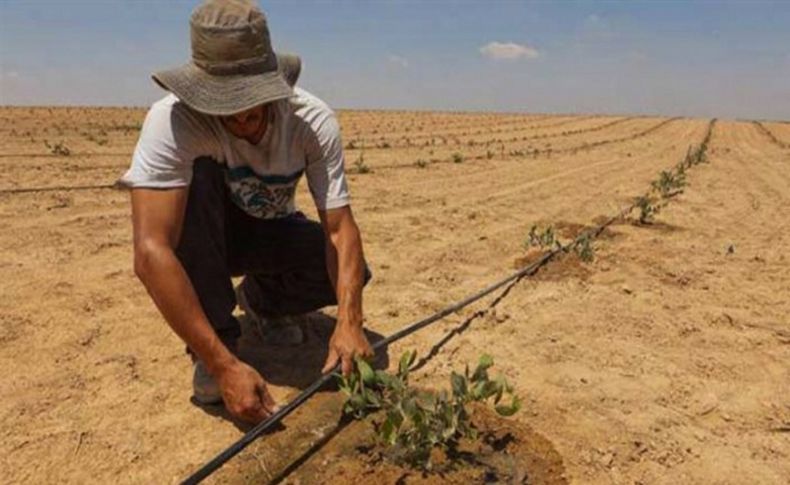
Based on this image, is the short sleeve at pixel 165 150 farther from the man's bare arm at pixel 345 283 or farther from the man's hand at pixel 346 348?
the man's hand at pixel 346 348

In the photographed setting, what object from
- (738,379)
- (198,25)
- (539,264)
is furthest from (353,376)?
(539,264)

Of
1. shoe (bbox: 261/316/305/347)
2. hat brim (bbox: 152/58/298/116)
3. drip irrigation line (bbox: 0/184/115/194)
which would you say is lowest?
shoe (bbox: 261/316/305/347)

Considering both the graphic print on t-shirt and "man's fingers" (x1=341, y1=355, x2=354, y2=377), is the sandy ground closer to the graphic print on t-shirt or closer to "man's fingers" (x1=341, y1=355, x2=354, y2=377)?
"man's fingers" (x1=341, y1=355, x2=354, y2=377)

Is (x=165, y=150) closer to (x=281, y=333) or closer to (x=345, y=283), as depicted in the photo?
(x=345, y=283)

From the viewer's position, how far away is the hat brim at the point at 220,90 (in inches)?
80.4

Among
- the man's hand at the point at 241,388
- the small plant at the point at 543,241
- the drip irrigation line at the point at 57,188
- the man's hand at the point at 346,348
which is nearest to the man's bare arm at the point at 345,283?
the man's hand at the point at 346,348

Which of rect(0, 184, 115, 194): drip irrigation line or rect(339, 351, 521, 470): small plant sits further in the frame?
rect(0, 184, 115, 194): drip irrigation line

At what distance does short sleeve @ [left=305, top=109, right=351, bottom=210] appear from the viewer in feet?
8.10

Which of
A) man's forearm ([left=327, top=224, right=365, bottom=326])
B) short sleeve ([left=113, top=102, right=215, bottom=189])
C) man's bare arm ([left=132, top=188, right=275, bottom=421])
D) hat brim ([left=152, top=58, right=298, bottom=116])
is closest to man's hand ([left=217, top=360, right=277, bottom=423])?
man's bare arm ([left=132, top=188, right=275, bottom=421])

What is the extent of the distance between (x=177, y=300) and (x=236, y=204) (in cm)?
66

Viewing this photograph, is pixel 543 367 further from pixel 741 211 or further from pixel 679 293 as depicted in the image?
pixel 741 211

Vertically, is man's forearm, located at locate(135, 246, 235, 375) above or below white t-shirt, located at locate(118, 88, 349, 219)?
below

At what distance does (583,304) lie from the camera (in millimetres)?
3785

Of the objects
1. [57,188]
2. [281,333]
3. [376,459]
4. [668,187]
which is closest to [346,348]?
[376,459]
